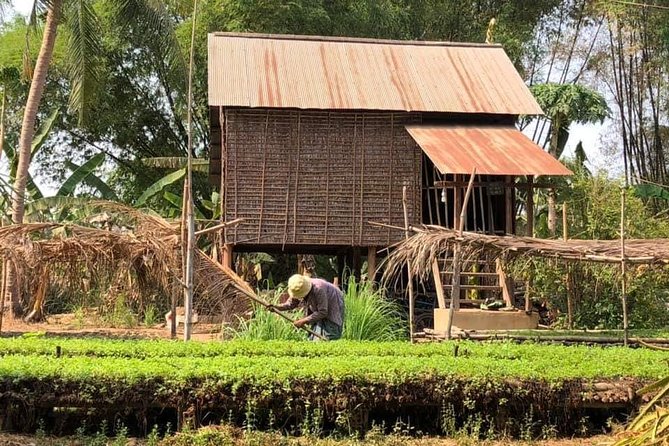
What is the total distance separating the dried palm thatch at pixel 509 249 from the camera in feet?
35.0

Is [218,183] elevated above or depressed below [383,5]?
below

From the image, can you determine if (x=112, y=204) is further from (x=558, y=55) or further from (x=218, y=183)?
(x=558, y=55)

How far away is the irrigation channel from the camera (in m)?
7.32

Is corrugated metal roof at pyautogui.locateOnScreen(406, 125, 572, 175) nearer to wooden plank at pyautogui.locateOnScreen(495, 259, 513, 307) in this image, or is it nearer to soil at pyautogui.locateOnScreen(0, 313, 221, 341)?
wooden plank at pyautogui.locateOnScreen(495, 259, 513, 307)

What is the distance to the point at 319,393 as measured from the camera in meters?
7.45

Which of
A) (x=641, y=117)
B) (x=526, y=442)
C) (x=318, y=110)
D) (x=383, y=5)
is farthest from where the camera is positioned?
(x=641, y=117)

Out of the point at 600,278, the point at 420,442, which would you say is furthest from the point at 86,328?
the point at 420,442

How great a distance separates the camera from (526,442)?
23.9 feet

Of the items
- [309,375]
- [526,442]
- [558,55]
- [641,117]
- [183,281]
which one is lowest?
[526,442]

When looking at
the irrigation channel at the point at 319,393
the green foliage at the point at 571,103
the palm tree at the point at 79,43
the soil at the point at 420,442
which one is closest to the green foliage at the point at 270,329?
the irrigation channel at the point at 319,393

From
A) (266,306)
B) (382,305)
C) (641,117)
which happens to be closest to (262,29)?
(641,117)

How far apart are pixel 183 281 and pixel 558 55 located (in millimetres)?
23447

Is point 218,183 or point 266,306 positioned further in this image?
point 218,183

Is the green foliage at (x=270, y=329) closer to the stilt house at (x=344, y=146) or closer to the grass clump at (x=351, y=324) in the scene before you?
the grass clump at (x=351, y=324)
